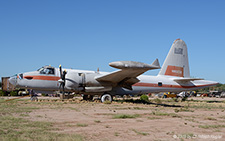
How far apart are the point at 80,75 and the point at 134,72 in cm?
536

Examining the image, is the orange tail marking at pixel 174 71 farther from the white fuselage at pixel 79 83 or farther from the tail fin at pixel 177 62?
the white fuselage at pixel 79 83

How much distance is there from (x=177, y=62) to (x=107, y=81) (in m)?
10.2

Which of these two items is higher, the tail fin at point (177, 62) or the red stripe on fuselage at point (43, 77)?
the tail fin at point (177, 62)

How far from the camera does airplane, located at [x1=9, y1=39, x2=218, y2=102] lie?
72.0 feet

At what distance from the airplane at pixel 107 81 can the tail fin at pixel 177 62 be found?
0.13 m

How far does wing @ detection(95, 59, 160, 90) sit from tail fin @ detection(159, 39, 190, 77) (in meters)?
5.87

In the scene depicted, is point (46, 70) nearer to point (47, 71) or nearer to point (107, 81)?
point (47, 71)

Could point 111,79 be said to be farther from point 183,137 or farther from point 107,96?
point 183,137

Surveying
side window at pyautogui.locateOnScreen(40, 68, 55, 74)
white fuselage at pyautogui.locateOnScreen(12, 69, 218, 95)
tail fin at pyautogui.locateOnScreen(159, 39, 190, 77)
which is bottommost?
white fuselage at pyautogui.locateOnScreen(12, 69, 218, 95)

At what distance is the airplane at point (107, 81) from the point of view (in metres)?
21.9

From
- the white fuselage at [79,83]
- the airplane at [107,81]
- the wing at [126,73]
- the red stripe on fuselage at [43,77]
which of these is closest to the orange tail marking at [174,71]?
the airplane at [107,81]

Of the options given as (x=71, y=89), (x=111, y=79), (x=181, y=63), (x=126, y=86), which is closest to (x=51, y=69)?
(x=71, y=89)

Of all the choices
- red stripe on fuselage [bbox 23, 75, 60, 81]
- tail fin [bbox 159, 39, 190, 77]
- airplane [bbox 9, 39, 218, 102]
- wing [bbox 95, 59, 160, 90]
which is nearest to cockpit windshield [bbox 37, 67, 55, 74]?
airplane [bbox 9, 39, 218, 102]

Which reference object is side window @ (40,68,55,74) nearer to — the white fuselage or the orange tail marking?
the white fuselage
